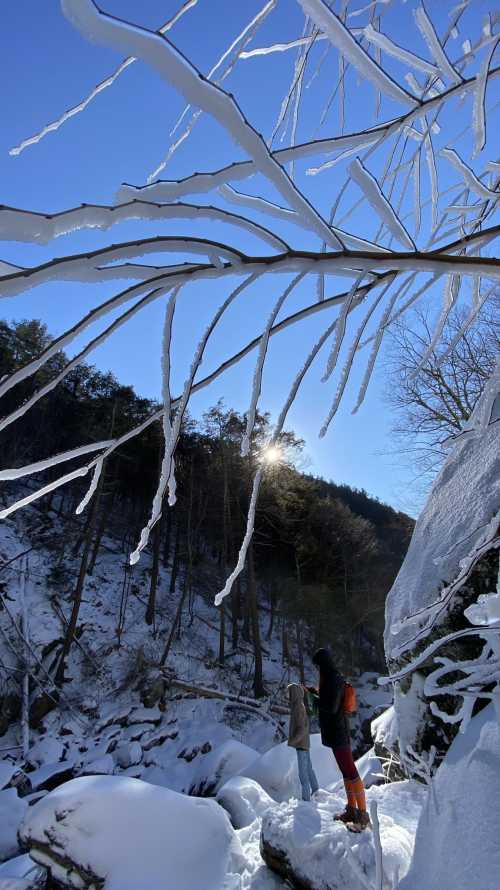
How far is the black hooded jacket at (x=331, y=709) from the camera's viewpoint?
3.68 meters

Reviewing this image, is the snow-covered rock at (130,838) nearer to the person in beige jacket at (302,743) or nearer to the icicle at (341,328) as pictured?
the person in beige jacket at (302,743)

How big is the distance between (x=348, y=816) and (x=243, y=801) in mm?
2185

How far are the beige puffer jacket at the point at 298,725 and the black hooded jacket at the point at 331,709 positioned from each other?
3.91ft

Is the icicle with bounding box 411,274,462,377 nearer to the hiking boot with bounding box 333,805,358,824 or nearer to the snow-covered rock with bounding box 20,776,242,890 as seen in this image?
the hiking boot with bounding box 333,805,358,824

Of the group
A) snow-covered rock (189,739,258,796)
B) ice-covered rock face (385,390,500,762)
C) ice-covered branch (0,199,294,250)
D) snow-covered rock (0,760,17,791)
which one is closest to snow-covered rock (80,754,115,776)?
snow-covered rock (0,760,17,791)

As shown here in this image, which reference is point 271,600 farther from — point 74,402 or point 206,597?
point 74,402

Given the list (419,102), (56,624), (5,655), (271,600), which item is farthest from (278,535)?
(419,102)

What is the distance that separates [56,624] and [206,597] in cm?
610

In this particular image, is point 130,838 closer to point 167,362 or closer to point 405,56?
point 167,362

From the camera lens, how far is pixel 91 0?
0.35 metres

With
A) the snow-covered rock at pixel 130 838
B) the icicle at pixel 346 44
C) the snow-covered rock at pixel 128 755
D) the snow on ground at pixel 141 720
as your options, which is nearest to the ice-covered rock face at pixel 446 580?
the snow on ground at pixel 141 720

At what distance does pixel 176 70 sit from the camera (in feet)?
1.24

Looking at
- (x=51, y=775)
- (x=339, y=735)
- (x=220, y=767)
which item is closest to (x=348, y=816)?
(x=339, y=735)

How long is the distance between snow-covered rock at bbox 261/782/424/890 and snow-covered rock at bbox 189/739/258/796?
3.71 m
